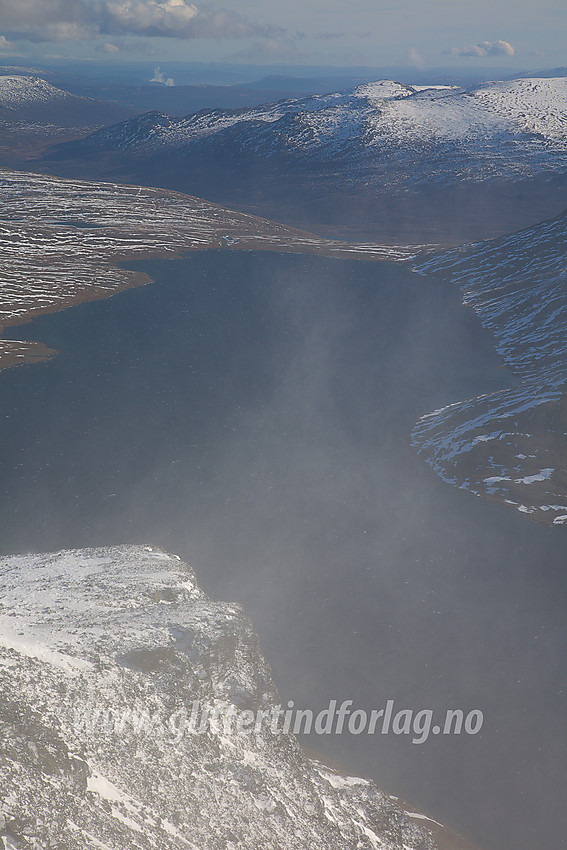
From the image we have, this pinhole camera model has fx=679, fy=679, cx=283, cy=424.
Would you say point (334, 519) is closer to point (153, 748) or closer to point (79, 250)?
point (153, 748)

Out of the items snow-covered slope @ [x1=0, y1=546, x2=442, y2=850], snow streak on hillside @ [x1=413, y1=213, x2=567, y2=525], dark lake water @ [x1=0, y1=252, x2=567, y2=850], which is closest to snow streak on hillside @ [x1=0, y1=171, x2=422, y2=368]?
dark lake water @ [x1=0, y1=252, x2=567, y2=850]

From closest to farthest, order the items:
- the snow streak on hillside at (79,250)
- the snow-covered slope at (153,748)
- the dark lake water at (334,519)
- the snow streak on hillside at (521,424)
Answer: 1. the snow-covered slope at (153,748)
2. the dark lake water at (334,519)
3. the snow streak on hillside at (521,424)
4. the snow streak on hillside at (79,250)

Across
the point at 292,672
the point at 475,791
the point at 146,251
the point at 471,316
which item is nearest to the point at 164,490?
the point at 292,672

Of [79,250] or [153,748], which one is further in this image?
[79,250]

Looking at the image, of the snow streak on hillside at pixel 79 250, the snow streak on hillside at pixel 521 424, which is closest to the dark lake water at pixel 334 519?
the snow streak on hillside at pixel 521 424

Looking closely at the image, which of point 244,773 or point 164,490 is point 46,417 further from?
point 244,773

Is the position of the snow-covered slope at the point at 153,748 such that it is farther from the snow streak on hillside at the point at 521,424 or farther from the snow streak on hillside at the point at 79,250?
the snow streak on hillside at the point at 79,250

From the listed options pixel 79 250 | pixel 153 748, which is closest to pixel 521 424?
pixel 153 748
